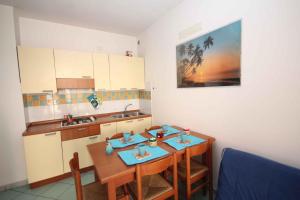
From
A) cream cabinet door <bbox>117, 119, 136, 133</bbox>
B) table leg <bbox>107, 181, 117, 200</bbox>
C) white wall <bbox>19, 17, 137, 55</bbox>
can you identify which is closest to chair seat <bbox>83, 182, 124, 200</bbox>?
table leg <bbox>107, 181, 117, 200</bbox>

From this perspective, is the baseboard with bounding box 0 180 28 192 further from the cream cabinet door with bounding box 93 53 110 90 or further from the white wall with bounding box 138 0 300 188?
the white wall with bounding box 138 0 300 188

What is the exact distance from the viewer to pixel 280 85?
1.19 metres

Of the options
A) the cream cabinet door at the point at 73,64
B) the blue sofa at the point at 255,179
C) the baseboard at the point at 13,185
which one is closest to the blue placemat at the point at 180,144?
the blue sofa at the point at 255,179

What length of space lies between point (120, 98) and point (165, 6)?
Result: 199 centimetres

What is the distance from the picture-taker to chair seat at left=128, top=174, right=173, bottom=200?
4.28 ft

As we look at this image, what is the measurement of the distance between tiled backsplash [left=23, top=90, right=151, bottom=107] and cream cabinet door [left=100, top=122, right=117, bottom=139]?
69 cm

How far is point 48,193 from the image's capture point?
1974 mm

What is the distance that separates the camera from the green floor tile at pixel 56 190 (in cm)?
Result: 194

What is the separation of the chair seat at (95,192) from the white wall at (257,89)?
132 cm

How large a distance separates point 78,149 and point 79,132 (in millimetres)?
282

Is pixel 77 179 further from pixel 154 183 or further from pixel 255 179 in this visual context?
pixel 255 179

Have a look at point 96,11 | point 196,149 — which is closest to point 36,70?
point 96,11

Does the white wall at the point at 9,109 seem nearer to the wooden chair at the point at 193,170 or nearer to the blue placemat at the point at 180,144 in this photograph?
the blue placemat at the point at 180,144

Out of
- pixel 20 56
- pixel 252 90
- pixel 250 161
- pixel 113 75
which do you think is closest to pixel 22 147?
pixel 20 56
